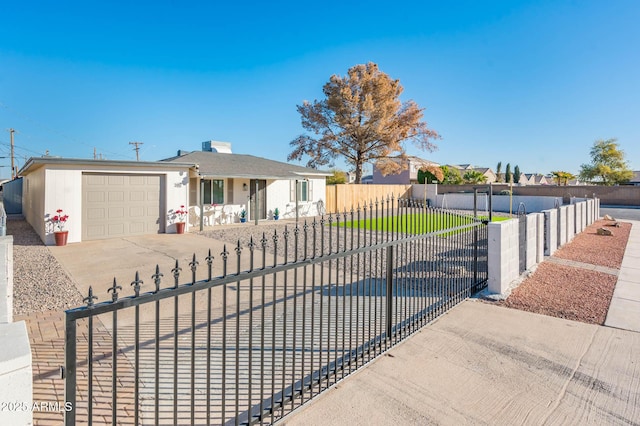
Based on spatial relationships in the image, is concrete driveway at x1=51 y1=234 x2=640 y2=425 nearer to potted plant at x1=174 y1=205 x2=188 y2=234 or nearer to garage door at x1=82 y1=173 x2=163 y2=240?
potted plant at x1=174 y1=205 x2=188 y2=234

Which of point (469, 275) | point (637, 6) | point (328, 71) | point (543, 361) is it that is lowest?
point (543, 361)

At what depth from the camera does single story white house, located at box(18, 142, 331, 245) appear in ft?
36.3

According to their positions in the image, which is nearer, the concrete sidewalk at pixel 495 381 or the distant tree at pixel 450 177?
the concrete sidewalk at pixel 495 381

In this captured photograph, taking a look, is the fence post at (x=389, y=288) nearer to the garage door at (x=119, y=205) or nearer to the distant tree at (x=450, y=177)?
the garage door at (x=119, y=205)

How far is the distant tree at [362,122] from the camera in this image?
90.0 feet

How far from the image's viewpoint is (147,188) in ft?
42.1

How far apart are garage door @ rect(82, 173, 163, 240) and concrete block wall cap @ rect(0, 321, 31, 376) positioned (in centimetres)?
1194

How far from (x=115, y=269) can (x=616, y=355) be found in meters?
8.78

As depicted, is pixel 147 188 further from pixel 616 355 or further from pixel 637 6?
pixel 637 6

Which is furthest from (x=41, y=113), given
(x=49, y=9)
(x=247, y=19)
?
(x=247, y=19)

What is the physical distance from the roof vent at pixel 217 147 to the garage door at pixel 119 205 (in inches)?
439

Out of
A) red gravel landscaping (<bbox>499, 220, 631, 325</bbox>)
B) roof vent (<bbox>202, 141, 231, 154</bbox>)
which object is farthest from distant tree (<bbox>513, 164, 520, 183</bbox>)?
red gravel landscaping (<bbox>499, 220, 631, 325</bbox>)

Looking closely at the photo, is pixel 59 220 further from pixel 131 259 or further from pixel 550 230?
pixel 550 230

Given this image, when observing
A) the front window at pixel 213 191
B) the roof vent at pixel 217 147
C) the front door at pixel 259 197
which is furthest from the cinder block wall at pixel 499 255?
the roof vent at pixel 217 147
